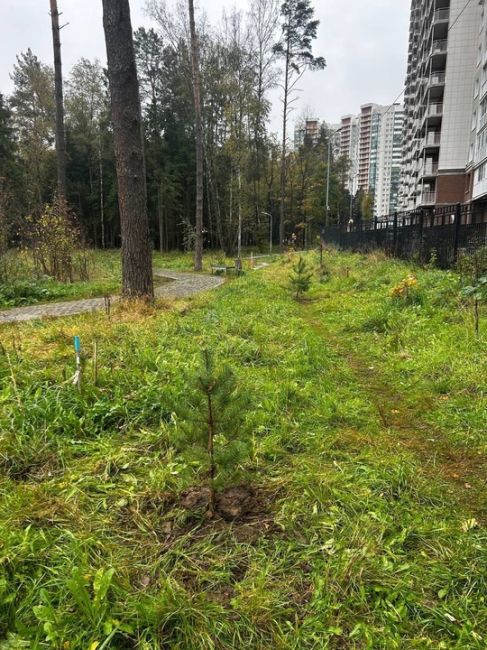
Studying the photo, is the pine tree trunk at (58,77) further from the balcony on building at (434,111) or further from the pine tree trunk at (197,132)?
the balcony on building at (434,111)

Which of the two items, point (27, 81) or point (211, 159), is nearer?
point (27, 81)

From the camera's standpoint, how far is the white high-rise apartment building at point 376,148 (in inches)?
2805

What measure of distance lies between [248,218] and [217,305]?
2652 centimetres

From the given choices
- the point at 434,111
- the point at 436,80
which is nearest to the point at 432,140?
the point at 434,111

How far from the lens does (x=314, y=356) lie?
15.3ft

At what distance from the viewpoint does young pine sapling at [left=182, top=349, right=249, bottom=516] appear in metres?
1.97

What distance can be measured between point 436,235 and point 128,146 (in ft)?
23.3

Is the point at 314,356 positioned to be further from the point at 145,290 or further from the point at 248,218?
the point at 248,218

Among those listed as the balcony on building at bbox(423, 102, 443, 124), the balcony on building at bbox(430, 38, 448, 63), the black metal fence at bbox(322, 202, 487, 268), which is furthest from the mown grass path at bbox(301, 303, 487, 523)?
the balcony on building at bbox(430, 38, 448, 63)

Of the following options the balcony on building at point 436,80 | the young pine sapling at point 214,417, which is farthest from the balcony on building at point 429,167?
Answer: the young pine sapling at point 214,417

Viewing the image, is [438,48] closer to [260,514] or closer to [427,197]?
[427,197]

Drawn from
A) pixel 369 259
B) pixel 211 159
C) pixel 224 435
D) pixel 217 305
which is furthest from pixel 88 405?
A: pixel 211 159

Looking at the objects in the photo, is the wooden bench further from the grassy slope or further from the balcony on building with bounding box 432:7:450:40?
the balcony on building with bounding box 432:7:450:40

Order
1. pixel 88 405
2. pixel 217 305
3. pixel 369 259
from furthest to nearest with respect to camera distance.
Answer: pixel 369 259 → pixel 217 305 → pixel 88 405
